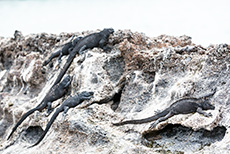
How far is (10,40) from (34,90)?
144 inches

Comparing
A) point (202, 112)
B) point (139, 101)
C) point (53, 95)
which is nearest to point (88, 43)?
point (53, 95)

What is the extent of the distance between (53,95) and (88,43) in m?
1.91

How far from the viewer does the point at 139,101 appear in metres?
7.14

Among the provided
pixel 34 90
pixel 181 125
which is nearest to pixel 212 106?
pixel 181 125

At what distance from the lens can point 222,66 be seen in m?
6.01

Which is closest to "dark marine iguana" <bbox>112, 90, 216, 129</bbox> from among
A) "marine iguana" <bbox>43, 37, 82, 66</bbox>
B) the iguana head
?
the iguana head

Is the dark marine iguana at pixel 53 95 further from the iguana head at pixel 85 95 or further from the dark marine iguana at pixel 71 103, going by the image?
the iguana head at pixel 85 95

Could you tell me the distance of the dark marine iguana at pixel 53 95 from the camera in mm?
8625

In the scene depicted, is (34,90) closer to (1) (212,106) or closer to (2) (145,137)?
(2) (145,137)

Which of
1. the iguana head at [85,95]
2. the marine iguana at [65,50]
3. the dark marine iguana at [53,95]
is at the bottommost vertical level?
the dark marine iguana at [53,95]

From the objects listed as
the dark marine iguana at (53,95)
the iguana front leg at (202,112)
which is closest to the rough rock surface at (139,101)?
the iguana front leg at (202,112)

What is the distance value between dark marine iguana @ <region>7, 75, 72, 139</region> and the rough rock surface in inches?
6.9

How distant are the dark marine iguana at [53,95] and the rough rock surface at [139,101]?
0.58 ft

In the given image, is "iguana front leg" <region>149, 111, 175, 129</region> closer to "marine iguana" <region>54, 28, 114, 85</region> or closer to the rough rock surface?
the rough rock surface
